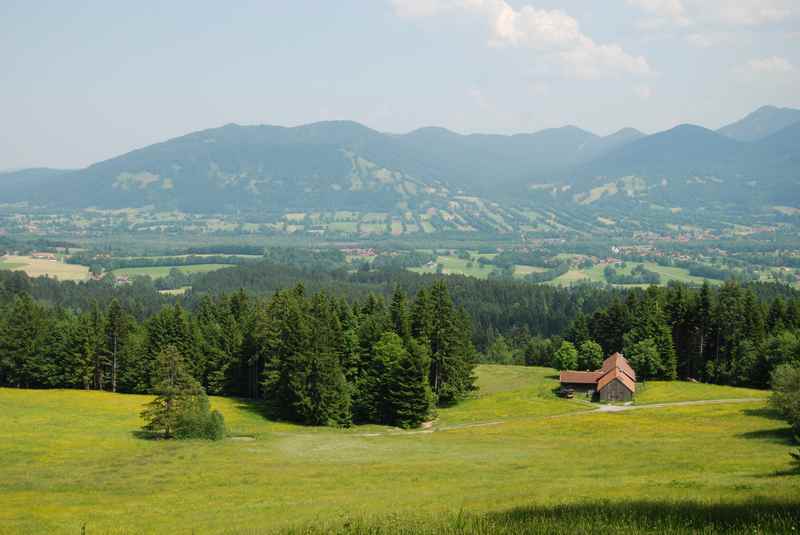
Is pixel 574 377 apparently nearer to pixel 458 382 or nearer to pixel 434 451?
pixel 458 382

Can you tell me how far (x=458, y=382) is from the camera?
77.1 metres

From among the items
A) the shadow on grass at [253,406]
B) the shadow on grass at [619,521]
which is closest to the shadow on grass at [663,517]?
the shadow on grass at [619,521]

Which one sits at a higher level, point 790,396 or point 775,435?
point 790,396

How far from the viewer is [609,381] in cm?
7731

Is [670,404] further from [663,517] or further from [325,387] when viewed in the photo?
[663,517]

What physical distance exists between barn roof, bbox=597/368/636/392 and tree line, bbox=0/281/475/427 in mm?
14920

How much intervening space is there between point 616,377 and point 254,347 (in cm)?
4182

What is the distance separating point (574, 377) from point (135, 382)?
5223cm

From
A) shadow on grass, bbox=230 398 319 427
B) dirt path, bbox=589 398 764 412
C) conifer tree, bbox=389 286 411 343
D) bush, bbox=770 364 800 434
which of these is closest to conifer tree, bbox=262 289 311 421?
shadow on grass, bbox=230 398 319 427

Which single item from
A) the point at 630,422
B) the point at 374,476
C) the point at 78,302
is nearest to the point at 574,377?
the point at 630,422

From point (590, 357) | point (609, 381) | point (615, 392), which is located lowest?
point (615, 392)

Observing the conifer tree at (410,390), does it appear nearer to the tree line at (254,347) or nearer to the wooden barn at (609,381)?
the tree line at (254,347)

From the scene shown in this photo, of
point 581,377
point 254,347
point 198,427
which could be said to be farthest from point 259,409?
point 581,377

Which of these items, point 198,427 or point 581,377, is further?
point 581,377
